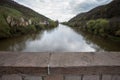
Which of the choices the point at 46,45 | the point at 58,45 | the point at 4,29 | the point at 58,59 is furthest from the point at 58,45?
the point at 58,59

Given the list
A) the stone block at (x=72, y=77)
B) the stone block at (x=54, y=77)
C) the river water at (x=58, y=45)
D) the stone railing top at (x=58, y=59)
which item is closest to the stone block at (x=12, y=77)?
the stone railing top at (x=58, y=59)

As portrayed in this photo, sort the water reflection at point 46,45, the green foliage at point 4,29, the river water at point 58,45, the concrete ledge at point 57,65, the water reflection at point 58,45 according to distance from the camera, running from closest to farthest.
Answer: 1. the concrete ledge at point 57,65
2. the water reflection at point 58,45
3. the water reflection at point 46,45
4. the river water at point 58,45
5. the green foliage at point 4,29

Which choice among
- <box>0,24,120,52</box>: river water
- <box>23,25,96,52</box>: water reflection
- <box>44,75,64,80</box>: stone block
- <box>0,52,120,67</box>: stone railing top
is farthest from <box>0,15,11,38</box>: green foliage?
<box>44,75,64,80</box>: stone block

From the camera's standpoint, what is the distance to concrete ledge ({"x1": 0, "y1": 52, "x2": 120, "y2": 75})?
4.44 feet

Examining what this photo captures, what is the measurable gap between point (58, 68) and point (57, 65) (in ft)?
0.10

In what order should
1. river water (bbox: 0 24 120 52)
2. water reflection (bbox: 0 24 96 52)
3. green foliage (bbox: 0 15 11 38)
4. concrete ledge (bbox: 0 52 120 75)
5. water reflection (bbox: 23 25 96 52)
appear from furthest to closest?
green foliage (bbox: 0 15 11 38), river water (bbox: 0 24 120 52), water reflection (bbox: 0 24 96 52), water reflection (bbox: 23 25 96 52), concrete ledge (bbox: 0 52 120 75)

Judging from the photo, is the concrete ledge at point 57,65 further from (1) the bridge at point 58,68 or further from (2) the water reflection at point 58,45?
(2) the water reflection at point 58,45

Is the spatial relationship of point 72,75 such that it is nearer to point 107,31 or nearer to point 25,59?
point 25,59

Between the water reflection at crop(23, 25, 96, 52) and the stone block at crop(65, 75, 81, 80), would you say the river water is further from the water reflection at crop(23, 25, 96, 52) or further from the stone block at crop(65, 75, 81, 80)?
the stone block at crop(65, 75, 81, 80)

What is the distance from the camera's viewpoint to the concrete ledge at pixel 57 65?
1.35 meters

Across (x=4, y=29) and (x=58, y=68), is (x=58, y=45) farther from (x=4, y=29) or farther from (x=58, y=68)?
(x=58, y=68)

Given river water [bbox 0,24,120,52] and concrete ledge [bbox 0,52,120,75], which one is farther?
river water [bbox 0,24,120,52]

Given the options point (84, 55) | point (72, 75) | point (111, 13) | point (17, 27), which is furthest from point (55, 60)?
point (111, 13)

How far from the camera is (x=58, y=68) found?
1.36 m
